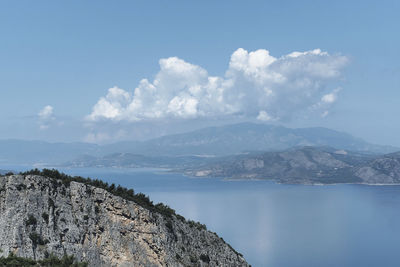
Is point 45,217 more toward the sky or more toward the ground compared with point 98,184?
more toward the ground

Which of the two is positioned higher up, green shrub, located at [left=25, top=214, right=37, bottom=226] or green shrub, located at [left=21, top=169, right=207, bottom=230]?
green shrub, located at [left=21, top=169, right=207, bottom=230]

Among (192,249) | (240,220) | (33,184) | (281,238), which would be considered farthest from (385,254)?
(33,184)

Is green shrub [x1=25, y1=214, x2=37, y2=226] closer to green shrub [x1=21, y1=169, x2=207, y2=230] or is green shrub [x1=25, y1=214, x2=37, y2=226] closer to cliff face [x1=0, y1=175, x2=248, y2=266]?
cliff face [x1=0, y1=175, x2=248, y2=266]

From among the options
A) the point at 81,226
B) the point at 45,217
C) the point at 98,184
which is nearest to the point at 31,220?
the point at 45,217

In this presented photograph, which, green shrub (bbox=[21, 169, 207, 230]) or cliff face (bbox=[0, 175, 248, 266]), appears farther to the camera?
green shrub (bbox=[21, 169, 207, 230])

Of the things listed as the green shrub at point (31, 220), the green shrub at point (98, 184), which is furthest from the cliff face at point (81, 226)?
the green shrub at point (98, 184)

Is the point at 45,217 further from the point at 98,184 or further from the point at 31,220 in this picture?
the point at 98,184

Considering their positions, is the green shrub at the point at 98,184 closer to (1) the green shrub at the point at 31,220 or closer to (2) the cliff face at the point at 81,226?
(2) the cliff face at the point at 81,226

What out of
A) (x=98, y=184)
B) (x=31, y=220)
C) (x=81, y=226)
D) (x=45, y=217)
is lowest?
(x=81, y=226)

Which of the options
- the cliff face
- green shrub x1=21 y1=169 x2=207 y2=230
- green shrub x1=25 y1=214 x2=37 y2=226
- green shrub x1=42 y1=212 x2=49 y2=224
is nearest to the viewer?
the cliff face

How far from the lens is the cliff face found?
37.8 meters

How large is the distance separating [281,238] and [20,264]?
438 ft

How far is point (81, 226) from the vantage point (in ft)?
136

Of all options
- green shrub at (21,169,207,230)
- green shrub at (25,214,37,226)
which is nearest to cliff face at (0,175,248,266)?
green shrub at (25,214,37,226)
